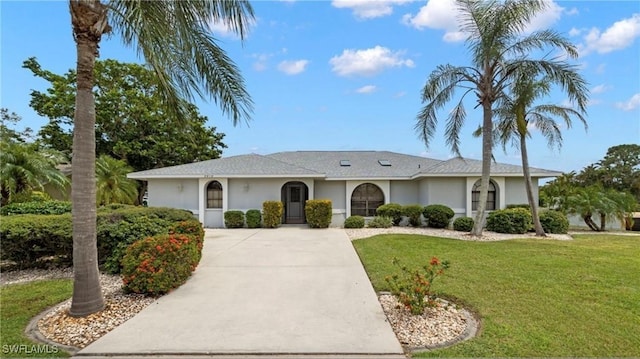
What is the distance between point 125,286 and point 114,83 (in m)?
24.9

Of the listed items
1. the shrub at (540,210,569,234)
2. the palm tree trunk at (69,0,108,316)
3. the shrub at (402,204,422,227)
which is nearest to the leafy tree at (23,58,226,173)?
the shrub at (402,204,422,227)

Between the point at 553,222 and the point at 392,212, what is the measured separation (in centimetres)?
685

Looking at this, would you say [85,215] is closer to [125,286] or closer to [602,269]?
[125,286]

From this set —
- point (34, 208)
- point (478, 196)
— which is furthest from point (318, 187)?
point (34, 208)

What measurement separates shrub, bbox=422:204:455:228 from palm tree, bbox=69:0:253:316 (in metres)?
12.5

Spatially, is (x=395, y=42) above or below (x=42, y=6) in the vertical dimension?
above

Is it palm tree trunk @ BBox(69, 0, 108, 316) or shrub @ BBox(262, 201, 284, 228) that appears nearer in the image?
palm tree trunk @ BBox(69, 0, 108, 316)

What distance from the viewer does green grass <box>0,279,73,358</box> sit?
3.90m

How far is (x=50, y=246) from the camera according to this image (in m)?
7.60

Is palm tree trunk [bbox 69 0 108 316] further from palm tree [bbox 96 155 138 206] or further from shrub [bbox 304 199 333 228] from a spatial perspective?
palm tree [bbox 96 155 138 206]

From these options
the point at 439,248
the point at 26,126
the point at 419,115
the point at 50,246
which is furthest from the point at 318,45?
the point at 26,126

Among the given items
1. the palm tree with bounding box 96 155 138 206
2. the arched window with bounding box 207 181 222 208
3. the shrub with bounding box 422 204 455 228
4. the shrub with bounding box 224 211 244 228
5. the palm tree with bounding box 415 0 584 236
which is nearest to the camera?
the palm tree with bounding box 415 0 584 236

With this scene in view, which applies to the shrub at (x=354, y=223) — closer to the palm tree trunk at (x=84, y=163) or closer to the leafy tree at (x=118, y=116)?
the palm tree trunk at (x=84, y=163)

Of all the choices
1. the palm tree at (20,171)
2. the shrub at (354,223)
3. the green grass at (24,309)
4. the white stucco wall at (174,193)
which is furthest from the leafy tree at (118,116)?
the green grass at (24,309)
